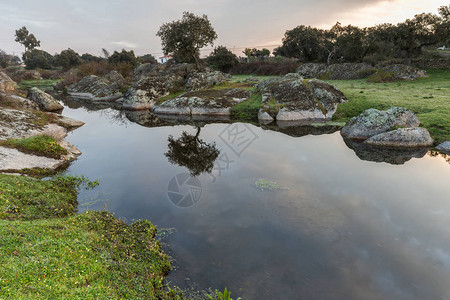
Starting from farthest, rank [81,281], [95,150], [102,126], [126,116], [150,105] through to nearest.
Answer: [150,105], [126,116], [102,126], [95,150], [81,281]

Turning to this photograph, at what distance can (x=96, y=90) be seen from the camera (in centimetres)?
5959

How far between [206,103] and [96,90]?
37.2m

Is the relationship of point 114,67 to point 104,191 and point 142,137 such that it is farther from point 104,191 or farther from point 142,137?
point 104,191

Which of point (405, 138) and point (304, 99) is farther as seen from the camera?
point (304, 99)

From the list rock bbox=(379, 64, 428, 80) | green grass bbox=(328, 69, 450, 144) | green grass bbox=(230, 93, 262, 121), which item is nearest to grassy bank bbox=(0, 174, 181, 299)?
green grass bbox=(328, 69, 450, 144)

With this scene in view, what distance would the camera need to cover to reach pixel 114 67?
281 ft

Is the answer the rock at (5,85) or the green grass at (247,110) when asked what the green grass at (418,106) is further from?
the rock at (5,85)

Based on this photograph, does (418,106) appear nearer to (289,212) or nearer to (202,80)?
(289,212)

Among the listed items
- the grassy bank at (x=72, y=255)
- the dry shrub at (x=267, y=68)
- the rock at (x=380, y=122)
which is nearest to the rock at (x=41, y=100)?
the grassy bank at (x=72, y=255)

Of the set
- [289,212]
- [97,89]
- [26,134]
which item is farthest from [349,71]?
[26,134]

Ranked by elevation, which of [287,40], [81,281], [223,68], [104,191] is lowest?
[104,191]

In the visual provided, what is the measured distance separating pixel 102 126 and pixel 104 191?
20.3 metres

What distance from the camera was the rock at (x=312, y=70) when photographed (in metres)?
64.9

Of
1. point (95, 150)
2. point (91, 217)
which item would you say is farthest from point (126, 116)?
point (91, 217)
